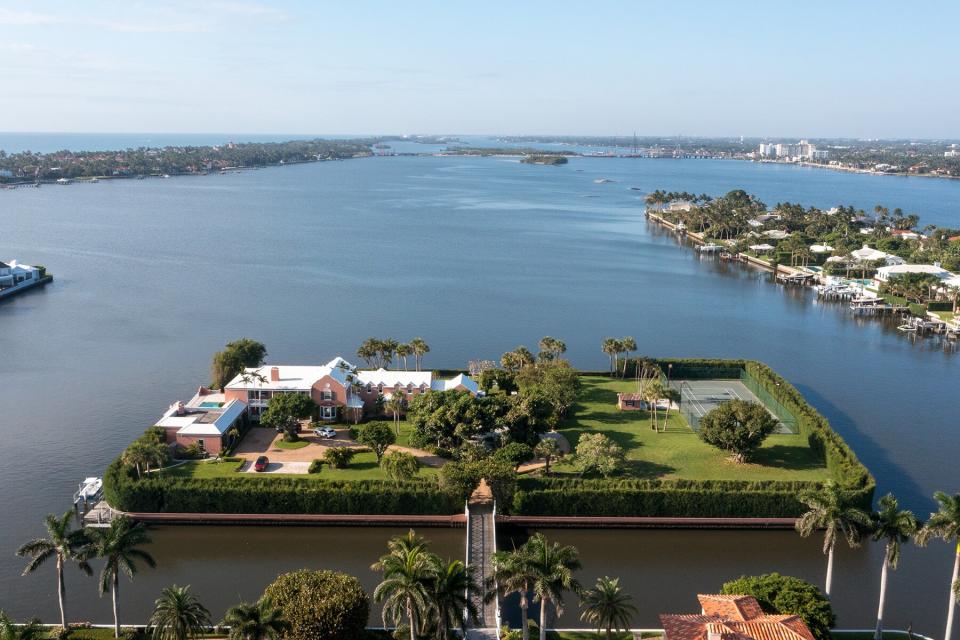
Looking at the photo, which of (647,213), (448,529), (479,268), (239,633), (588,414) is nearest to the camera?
(239,633)

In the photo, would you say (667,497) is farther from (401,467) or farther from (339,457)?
(339,457)

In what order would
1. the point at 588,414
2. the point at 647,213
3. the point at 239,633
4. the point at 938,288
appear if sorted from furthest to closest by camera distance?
the point at 647,213 → the point at 938,288 → the point at 588,414 → the point at 239,633

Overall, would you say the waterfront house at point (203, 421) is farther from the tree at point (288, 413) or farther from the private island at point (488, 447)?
the tree at point (288, 413)

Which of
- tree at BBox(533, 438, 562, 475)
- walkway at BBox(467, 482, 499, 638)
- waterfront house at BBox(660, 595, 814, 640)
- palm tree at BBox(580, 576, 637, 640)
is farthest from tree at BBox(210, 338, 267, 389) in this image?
waterfront house at BBox(660, 595, 814, 640)

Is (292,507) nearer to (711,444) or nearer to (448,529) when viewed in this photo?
(448,529)

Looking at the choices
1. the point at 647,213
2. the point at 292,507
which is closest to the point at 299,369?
the point at 292,507

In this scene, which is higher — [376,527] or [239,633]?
[239,633]
